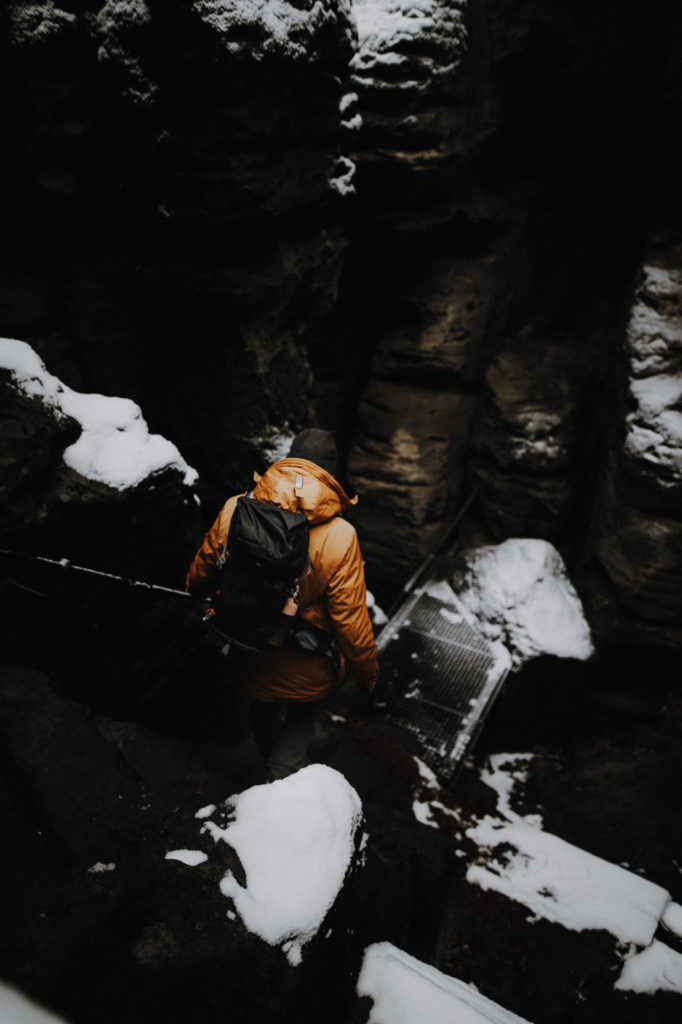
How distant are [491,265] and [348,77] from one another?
236 cm

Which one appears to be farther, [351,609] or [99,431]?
[99,431]

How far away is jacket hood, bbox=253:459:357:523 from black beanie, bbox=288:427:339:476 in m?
0.08

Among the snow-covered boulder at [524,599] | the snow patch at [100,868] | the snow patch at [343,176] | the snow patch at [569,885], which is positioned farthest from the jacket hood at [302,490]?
the snow-covered boulder at [524,599]

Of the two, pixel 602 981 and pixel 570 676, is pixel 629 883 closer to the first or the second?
pixel 602 981

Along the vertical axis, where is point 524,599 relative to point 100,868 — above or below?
below

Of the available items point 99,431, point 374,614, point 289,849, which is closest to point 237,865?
point 289,849

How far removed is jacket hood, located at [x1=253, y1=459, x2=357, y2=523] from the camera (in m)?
2.61

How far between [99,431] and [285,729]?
7.08ft

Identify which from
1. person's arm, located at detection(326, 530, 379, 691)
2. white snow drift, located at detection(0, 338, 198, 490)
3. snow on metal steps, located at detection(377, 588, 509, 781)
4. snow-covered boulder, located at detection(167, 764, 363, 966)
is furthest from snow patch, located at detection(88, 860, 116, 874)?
snow on metal steps, located at detection(377, 588, 509, 781)

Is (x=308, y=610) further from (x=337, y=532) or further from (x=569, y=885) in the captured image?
(x=569, y=885)

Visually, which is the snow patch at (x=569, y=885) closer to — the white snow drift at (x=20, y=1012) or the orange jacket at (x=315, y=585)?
the orange jacket at (x=315, y=585)

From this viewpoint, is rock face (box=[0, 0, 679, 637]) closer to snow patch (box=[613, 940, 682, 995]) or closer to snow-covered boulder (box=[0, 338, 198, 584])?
Result: snow-covered boulder (box=[0, 338, 198, 584])

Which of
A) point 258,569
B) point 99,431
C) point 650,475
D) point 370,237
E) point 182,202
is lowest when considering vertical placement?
point 258,569

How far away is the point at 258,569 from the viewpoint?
251 cm
